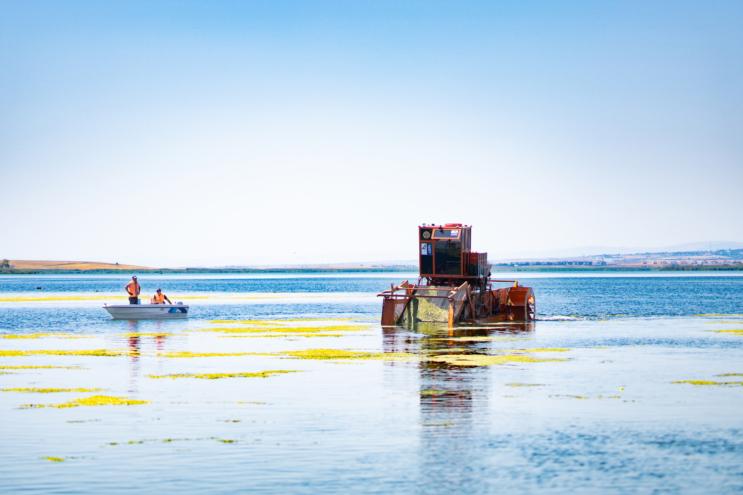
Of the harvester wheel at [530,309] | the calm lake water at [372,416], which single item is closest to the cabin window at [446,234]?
the harvester wheel at [530,309]

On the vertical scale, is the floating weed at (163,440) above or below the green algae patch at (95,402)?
below

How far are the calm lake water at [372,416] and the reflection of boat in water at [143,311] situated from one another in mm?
19213

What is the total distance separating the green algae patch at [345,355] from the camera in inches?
1809

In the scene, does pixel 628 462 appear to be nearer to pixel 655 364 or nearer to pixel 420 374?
pixel 420 374

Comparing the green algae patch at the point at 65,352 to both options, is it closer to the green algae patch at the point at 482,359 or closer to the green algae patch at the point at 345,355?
the green algae patch at the point at 345,355

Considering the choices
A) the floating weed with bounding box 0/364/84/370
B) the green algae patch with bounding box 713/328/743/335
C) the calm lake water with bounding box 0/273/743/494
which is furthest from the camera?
the green algae patch with bounding box 713/328/743/335

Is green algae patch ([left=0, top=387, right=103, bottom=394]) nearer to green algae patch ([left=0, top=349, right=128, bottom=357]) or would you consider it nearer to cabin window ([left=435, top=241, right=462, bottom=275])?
green algae patch ([left=0, top=349, right=128, bottom=357])

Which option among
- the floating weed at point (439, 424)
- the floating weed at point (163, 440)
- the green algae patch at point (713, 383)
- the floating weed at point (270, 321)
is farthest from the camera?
the floating weed at point (270, 321)

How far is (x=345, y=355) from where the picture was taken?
47.5 meters

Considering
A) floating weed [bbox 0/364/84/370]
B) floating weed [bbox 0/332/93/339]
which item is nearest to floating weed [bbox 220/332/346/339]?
floating weed [bbox 0/332/93/339]

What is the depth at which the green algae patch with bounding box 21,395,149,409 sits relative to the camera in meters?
30.5

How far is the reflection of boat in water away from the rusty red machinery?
17035 mm

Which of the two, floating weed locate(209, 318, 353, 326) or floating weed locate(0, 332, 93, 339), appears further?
floating weed locate(209, 318, 353, 326)

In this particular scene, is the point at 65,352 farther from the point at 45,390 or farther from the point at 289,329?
the point at 289,329
